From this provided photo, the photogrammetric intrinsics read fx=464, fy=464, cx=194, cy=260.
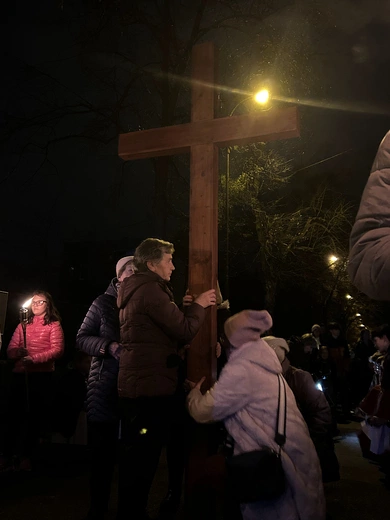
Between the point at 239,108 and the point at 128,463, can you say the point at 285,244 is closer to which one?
the point at 239,108

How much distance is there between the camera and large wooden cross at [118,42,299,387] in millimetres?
3896

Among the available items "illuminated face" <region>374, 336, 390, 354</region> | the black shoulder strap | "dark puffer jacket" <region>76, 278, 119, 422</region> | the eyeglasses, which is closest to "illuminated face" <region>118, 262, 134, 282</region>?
"dark puffer jacket" <region>76, 278, 119, 422</region>

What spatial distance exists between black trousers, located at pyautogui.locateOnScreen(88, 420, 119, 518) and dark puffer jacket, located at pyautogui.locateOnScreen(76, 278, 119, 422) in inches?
3.7

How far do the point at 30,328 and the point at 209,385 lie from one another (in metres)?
3.34

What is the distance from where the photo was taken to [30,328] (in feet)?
20.3

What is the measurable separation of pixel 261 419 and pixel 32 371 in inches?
158

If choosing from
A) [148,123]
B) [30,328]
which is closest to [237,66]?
[148,123]

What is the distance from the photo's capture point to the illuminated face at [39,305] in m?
6.18

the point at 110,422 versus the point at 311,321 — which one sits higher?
the point at 311,321

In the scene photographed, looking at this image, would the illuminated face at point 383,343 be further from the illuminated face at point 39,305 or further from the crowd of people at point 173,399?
the illuminated face at point 39,305

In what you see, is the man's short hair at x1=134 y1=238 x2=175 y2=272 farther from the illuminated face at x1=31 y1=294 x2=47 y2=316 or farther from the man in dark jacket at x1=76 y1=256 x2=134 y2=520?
the illuminated face at x1=31 y1=294 x2=47 y2=316

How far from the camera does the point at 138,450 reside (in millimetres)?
3316

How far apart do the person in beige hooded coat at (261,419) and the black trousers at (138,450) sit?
0.35m

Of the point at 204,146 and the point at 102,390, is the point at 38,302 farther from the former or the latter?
the point at 204,146
